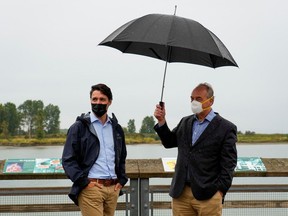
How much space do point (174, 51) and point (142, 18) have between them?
2.06 feet

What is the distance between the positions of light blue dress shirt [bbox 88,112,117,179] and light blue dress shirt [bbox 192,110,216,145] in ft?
2.24

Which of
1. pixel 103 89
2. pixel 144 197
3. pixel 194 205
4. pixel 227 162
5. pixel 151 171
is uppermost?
pixel 103 89

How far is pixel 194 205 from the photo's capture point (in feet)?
12.8

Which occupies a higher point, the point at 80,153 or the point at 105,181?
the point at 80,153

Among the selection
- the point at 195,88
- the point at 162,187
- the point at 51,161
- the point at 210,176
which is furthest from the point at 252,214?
the point at 51,161

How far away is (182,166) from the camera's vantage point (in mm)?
3934

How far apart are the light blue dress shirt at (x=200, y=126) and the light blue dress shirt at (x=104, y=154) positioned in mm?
683

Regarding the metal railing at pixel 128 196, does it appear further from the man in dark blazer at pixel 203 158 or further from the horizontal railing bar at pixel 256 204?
the man in dark blazer at pixel 203 158

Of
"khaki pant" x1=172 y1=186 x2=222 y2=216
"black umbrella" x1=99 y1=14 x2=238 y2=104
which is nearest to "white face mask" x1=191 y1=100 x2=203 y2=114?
"black umbrella" x1=99 y1=14 x2=238 y2=104

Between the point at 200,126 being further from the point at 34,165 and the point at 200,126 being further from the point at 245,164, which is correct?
the point at 34,165

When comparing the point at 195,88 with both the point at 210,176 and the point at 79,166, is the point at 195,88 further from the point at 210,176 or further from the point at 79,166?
the point at 79,166

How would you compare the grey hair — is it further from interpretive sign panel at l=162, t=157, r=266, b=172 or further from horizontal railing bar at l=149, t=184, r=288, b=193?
horizontal railing bar at l=149, t=184, r=288, b=193

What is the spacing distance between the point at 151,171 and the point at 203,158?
1067mm

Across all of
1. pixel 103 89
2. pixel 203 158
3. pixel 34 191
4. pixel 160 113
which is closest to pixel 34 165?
Answer: pixel 34 191
